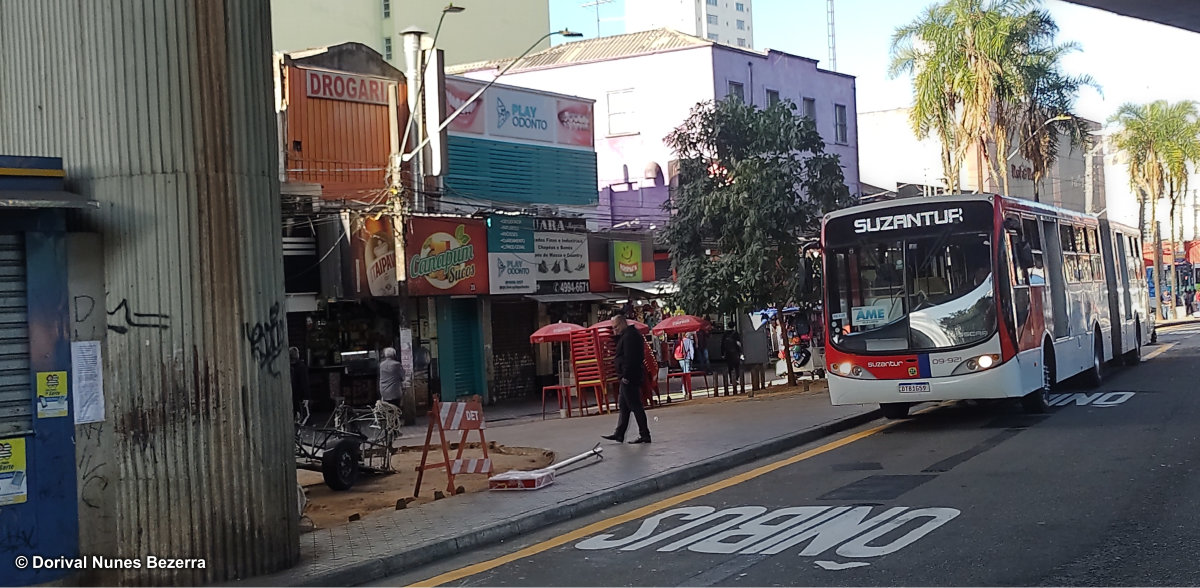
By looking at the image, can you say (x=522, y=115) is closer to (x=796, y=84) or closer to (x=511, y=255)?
(x=511, y=255)

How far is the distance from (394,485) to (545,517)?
403 centimetres

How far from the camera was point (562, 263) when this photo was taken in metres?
28.9

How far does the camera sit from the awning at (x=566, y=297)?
28.0 meters

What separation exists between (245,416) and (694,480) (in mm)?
6052

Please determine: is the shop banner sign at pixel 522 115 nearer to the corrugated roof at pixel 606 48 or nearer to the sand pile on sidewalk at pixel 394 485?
the corrugated roof at pixel 606 48

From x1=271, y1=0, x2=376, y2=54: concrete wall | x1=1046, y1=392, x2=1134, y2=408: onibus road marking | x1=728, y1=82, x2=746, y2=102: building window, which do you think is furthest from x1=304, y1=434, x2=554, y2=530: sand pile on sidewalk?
x1=271, y1=0, x2=376, y2=54: concrete wall

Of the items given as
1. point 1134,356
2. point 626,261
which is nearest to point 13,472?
point 626,261

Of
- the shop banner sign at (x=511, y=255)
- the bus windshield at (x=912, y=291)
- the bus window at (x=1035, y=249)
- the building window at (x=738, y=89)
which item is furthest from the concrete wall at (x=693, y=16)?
the bus windshield at (x=912, y=291)

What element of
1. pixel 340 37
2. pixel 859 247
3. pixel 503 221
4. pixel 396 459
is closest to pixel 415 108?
pixel 503 221

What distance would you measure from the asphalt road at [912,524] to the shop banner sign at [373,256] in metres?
11.7

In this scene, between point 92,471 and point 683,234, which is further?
point 683,234

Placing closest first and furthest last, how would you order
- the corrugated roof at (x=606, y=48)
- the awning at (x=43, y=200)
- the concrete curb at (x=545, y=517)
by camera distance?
the awning at (x=43, y=200), the concrete curb at (x=545, y=517), the corrugated roof at (x=606, y=48)

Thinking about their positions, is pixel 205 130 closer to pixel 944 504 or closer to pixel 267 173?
pixel 267 173

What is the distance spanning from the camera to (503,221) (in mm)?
26984
